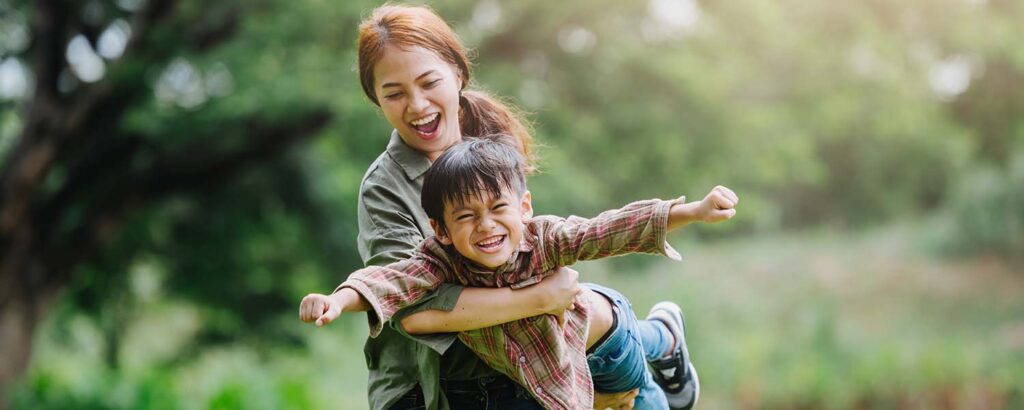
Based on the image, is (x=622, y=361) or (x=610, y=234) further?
(x=622, y=361)

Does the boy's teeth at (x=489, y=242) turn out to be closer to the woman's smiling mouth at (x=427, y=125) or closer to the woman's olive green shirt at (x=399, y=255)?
the woman's olive green shirt at (x=399, y=255)

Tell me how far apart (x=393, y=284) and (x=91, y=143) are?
689 cm

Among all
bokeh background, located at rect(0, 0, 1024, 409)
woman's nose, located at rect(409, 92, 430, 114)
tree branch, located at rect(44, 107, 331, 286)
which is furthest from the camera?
tree branch, located at rect(44, 107, 331, 286)

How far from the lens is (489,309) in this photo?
208cm

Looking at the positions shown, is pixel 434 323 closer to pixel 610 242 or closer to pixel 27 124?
pixel 610 242

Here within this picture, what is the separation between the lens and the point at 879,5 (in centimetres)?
859

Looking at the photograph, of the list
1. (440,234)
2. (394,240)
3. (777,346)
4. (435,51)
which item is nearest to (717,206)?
(440,234)

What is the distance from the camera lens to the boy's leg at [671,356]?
106 inches

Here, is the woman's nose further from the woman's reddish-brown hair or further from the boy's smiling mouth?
the boy's smiling mouth

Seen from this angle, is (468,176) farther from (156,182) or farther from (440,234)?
(156,182)

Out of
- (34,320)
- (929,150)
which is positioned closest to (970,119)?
(929,150)

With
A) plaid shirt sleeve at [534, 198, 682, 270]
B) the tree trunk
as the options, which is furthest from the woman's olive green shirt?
the tree trunk

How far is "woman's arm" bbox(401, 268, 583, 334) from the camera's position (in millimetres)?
2076

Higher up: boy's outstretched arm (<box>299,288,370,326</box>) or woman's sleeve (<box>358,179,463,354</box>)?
woman's sleeve (<box>358,179,463,354</box>)
